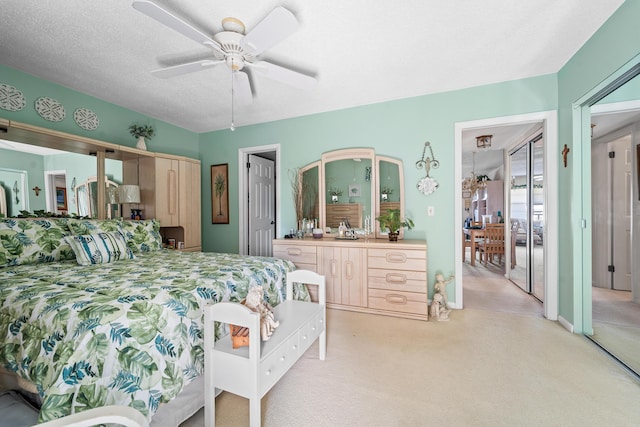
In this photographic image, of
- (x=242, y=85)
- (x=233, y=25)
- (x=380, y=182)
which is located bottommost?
(x=380, y=182)

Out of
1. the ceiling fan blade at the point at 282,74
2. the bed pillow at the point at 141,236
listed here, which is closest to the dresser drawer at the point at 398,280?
the ceiling fan blade at the point at 282,74

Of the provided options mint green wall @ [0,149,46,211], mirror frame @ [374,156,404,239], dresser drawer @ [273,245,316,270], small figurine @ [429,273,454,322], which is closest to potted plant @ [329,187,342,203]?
mirror frame @ [374,156,404,239]

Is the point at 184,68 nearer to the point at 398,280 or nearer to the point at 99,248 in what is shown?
the point at 99,248

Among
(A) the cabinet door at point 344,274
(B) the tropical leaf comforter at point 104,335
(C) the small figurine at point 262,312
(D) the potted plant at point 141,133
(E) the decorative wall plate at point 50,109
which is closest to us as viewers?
(B) the tropical leaf comforter at point 104,335

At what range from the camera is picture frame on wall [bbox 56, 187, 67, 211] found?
2.68 metres

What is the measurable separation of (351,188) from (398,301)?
59.3 inches

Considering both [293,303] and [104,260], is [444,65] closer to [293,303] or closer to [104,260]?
[293,303]

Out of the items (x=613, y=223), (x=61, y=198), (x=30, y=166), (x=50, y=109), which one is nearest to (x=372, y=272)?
(x=613, y=223)

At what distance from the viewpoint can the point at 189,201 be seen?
3811 millimetres

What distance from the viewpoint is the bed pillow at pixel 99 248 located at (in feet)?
6.78

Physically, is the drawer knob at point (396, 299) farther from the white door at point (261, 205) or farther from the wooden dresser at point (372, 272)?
the white door at point (261, 205)

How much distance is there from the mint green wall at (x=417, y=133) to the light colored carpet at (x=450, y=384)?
99cm

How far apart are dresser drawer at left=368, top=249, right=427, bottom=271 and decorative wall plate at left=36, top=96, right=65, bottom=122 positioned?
3640mm

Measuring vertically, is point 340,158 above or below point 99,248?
above
